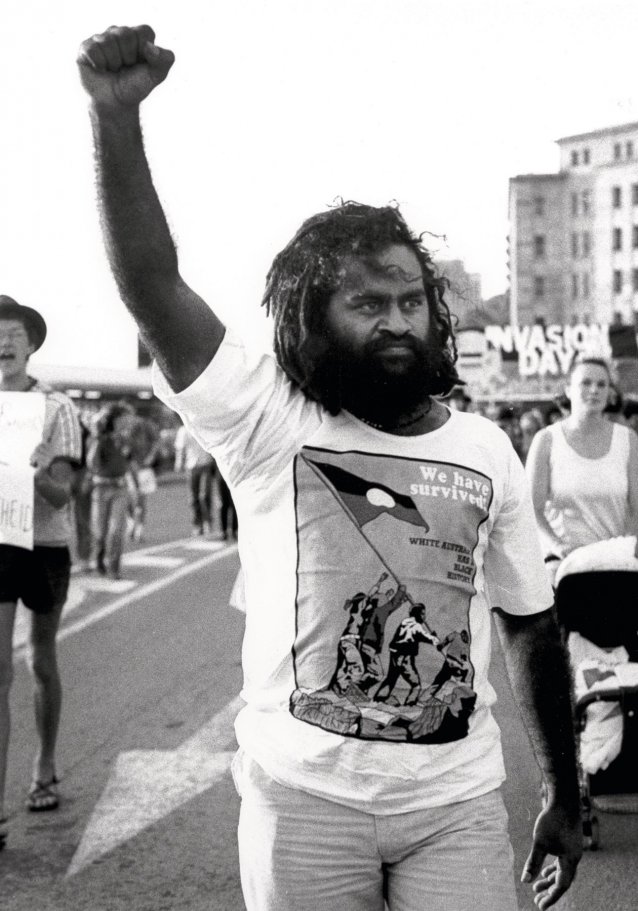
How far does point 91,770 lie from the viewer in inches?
221

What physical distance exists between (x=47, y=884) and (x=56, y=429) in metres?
1.74

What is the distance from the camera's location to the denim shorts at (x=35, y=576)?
4785 mm

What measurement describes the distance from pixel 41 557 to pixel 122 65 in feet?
10.8

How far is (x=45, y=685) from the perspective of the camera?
5137 mm

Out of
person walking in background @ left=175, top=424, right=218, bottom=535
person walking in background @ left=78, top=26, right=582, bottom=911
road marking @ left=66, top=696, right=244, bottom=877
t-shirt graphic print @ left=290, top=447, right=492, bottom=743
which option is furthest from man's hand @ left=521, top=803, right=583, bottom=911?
person walking in background @ left=175, top=424, right=218, bottom=535

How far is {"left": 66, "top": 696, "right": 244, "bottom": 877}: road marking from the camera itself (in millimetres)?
4699

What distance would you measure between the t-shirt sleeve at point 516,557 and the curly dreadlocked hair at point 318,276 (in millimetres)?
244

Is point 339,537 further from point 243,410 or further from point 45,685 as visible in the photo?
point 45,685

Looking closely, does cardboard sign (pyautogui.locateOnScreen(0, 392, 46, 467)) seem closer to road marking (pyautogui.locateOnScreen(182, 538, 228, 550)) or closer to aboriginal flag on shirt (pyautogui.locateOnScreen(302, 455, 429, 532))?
aboriginal flag on shirt (pyautogui.locateOnScreen(302, 455, 429, 532))

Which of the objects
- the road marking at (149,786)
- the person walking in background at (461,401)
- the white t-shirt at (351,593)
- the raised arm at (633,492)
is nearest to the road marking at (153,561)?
the person walking in background at (461,401)

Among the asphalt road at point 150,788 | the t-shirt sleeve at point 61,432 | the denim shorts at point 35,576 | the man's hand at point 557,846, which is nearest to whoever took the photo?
the man's hand at point 557,846

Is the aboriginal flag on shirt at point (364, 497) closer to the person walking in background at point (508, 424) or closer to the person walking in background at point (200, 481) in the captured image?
the person walking in background at point (508, 424)

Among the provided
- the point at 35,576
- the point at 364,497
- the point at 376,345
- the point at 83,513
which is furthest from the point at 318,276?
the point at 83,513

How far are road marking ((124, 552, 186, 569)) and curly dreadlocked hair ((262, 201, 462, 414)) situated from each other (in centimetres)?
1160
